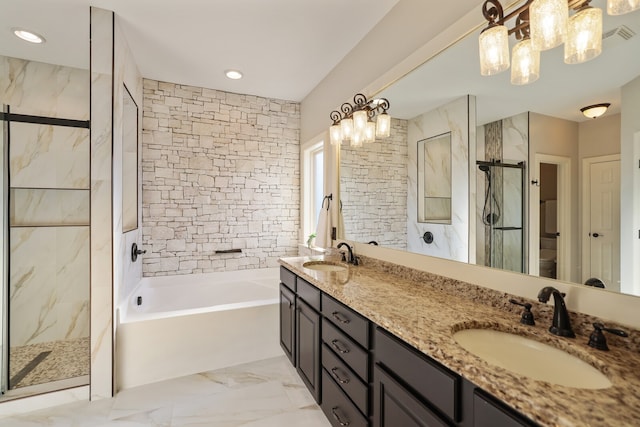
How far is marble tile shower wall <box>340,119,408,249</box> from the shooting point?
190cm

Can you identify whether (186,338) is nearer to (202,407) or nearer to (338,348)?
(202,407)

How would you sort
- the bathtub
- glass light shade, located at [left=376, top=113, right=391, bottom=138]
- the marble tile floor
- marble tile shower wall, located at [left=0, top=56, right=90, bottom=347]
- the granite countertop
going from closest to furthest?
the granite countertop < the marble tile floor < glass light shade, located at [left=376, top=113, right=391, bottom=138] < the bathtub < marble tile shower wall, located at [left=0, top=56, right=90, bottom=347]

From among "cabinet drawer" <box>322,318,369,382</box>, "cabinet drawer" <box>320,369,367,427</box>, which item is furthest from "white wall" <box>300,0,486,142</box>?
"cabinet drawer" <box>320,369,367,427</box>

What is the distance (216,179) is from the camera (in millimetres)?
3361

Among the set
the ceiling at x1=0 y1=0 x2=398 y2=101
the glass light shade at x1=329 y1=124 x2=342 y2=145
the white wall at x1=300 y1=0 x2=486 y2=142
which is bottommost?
the glass light shade at x1=329 y1=124 x2=342 y2=145

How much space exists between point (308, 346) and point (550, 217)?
1482mm

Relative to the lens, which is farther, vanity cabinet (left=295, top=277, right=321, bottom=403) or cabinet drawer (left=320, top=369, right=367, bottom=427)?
vanity cabinet (left=295, top=277, right=321, bottom=403)

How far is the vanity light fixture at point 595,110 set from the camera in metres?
0.95

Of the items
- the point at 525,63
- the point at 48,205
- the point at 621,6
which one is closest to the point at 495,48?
the point at 525,63

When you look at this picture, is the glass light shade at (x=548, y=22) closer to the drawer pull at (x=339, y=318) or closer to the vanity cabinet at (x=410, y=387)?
the vanity cabinet at (x=410, y=387)

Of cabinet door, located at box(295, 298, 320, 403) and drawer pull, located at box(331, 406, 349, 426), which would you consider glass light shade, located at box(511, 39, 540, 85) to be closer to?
cabinet door, located at box(295, 298, 320, 403)

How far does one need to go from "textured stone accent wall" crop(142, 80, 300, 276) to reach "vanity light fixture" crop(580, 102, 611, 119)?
3.05m

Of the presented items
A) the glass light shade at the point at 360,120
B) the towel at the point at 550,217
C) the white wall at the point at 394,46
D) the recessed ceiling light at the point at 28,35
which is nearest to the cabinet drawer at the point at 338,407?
the towel at the point at 550,217

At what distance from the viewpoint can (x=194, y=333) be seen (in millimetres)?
2338
